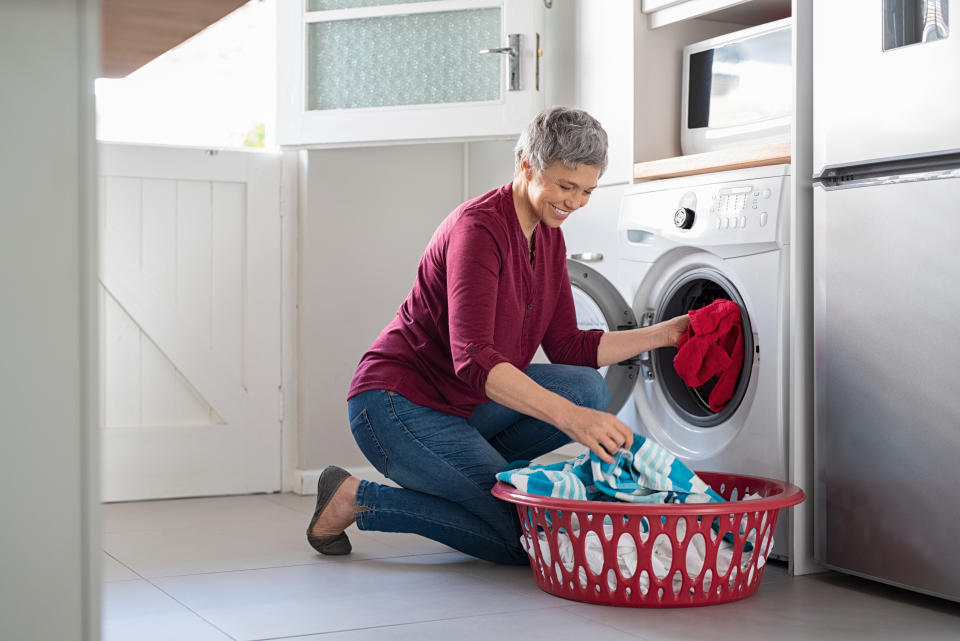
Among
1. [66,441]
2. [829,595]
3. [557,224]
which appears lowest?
[829,595]

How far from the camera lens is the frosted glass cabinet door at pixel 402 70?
2.84 metres

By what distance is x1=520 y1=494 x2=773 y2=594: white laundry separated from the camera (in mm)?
1837

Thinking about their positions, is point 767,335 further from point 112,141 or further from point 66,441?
point 112,141

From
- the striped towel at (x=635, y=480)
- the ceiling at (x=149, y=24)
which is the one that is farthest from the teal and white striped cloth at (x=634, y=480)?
the ceiling at (x=149, y=24)

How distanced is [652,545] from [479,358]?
0.44 m

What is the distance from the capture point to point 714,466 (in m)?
2.26

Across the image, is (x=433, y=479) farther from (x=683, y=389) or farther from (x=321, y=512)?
(x=683, y=389)

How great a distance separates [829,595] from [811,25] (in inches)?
42.8

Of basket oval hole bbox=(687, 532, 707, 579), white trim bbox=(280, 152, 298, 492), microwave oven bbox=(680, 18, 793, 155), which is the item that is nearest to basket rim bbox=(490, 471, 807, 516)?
basket oval hole bbox=(687, 532, 707, 579)

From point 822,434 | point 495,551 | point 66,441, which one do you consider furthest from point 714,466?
point 66,441

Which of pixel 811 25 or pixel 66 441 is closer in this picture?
pixel 66 441

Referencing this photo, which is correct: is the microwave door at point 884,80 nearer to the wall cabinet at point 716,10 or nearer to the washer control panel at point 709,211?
the washer control panel at point 709,211

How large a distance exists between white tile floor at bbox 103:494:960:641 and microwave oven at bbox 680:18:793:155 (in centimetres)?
94

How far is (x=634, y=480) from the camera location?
1.94 meters
